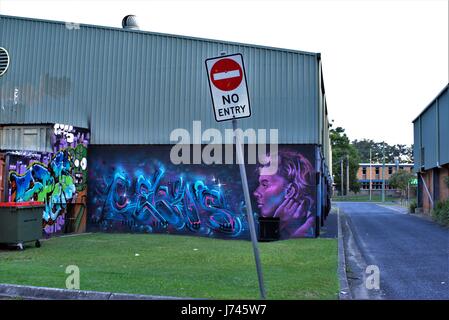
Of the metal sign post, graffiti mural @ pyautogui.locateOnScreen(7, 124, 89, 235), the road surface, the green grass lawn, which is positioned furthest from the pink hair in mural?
the metal sign post

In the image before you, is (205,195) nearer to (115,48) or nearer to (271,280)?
(115,48)

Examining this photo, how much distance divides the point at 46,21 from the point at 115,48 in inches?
114

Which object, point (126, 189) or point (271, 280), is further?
point (126, 189)

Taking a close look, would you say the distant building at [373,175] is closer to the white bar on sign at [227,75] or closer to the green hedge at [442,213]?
the green hedge at [442,213]

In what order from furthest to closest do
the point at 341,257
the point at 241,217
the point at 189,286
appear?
the point at 241,217 < the point at 341,257 < the point at 189,286

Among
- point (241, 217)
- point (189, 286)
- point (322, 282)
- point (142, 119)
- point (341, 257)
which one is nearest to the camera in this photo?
point (189, 286)

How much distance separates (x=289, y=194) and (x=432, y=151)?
657 inches

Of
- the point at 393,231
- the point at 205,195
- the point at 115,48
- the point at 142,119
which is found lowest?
the point at 393,231

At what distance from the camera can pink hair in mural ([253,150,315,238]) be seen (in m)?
16.7

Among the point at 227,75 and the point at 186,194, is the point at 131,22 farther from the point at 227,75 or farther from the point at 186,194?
the point at 227,75

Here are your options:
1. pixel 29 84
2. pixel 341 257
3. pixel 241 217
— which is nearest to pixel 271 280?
pixel 341 257

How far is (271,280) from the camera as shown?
848 centimetres

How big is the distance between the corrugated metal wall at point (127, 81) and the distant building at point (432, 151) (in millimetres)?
11323
